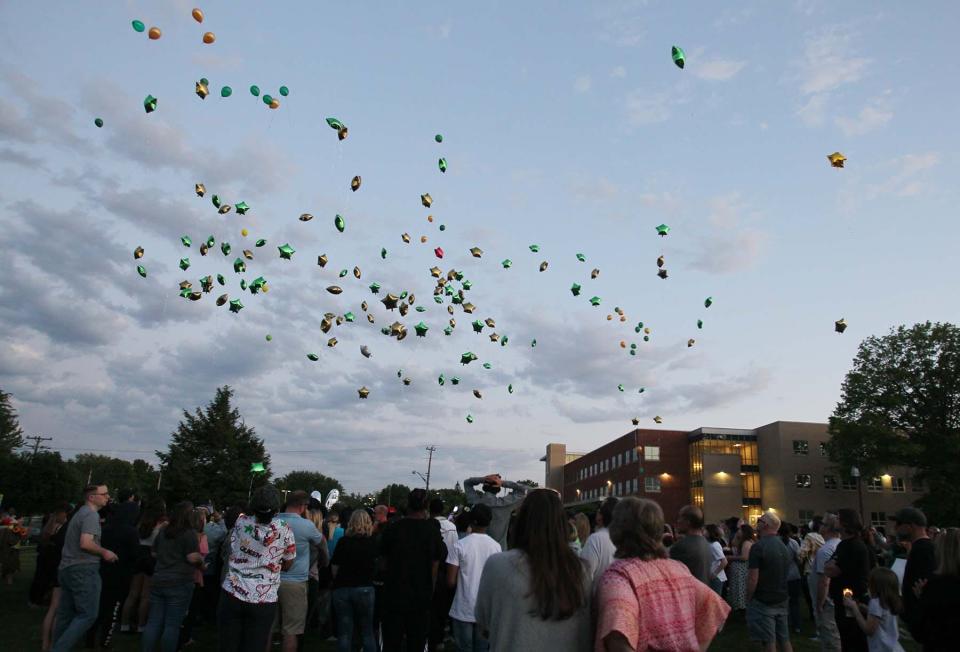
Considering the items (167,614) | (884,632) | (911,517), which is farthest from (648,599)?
(167,614)

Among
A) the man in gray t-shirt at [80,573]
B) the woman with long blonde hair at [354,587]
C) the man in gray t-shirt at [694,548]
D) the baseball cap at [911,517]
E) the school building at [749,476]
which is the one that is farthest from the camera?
the school building at [749,476]

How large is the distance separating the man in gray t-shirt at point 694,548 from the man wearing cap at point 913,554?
178 cm

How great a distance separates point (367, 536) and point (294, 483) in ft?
491

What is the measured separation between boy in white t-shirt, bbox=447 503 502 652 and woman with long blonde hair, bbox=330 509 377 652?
1.06 m

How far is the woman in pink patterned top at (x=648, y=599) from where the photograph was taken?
3189 millimetres

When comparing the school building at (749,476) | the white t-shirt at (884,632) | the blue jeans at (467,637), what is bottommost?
the blue jeans at (467,637)

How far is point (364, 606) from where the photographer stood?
7488 mm

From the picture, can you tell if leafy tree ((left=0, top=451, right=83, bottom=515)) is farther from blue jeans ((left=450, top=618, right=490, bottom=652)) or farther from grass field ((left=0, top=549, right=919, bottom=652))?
blue jeans ((left=450, top=618, right=490, bottom=652))

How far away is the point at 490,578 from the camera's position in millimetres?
3506

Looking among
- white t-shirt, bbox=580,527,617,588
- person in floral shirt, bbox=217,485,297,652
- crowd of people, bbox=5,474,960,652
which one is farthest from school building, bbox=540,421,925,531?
person in floral shirt, bbox=217,485,297,652

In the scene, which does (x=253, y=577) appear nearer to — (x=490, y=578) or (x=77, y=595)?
(x=77, y=595)

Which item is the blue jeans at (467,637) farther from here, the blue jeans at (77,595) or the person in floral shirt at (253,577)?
the blue jeans at (77,595)

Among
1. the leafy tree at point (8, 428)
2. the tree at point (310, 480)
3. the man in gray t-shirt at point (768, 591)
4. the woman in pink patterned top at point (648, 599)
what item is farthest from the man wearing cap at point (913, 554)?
the tree at point (310, 480)

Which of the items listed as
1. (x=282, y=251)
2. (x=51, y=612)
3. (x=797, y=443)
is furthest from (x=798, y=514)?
(x=51, y=612)
